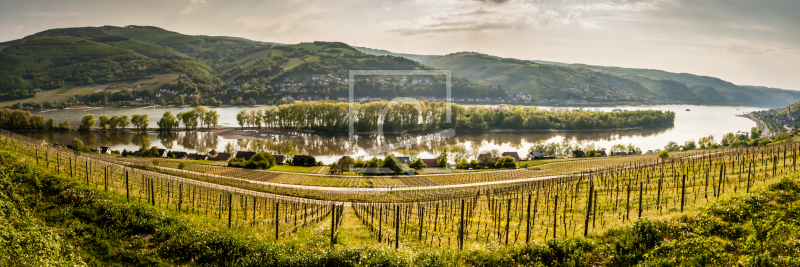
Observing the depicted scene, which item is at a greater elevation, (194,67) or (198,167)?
(194,67)

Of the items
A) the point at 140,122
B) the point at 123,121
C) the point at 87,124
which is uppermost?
the point at 123,121

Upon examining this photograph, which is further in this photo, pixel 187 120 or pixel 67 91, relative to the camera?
pixel 67 91

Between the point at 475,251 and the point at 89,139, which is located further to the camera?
the point at 89,139

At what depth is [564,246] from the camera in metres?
10.1

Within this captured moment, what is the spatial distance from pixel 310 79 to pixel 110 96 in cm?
6475

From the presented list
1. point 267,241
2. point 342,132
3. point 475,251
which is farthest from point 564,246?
point 342,132

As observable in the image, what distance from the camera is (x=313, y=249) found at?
11641 millimetres

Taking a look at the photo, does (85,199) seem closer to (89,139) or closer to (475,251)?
(475,251)

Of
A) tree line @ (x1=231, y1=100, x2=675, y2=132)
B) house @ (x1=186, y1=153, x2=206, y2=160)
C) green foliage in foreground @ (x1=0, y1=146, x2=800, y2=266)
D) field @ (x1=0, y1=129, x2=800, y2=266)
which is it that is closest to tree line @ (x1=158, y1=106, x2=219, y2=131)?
tree line @ (x1=231, y1=100, x2=675, y2=132)

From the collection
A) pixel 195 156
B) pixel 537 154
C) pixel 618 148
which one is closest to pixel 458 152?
pixel 537 154

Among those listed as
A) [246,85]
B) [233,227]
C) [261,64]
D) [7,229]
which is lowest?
[233,227]

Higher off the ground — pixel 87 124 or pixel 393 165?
pixel 87 124

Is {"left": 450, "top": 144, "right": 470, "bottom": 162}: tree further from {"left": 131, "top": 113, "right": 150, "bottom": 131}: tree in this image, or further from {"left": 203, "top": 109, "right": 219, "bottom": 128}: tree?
{"left": 131, "top": 113, "right": 150, "bottom": 131}: tree

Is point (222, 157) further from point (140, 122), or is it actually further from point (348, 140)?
point (140, 122)
